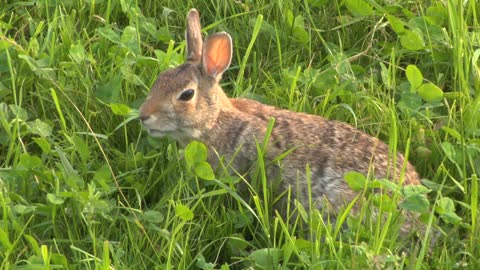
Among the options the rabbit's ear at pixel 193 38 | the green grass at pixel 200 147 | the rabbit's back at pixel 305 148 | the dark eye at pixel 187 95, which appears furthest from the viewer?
the rabbit's ear at pixel 193 38

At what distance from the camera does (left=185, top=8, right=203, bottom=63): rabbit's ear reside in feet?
19.4

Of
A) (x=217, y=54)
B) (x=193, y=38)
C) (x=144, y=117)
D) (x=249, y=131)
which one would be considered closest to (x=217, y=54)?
(x=217, y=54)

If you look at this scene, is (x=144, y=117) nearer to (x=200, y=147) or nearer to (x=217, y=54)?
(x=200, y=147)

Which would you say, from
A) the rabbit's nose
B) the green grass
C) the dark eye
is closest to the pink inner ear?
the dark eye

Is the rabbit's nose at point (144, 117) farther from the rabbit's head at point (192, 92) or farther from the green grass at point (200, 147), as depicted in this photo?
the green grass at point (200, 147)

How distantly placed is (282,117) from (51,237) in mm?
1424

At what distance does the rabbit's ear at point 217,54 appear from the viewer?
5.79 m

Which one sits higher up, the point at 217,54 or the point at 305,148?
the point at 217,54

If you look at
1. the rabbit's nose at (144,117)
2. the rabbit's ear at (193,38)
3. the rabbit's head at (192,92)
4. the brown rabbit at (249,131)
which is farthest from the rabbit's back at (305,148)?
the rabbit's nose at (144,117)

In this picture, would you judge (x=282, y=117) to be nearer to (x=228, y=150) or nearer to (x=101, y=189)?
(x=228, y=150)

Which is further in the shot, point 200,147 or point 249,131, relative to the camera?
point 249,131

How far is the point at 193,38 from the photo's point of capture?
19.4 feet

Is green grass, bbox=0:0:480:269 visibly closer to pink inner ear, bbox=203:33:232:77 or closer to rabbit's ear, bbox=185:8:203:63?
rabbit's ear, bbox=185:8:203:63

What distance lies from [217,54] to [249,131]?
442mm
